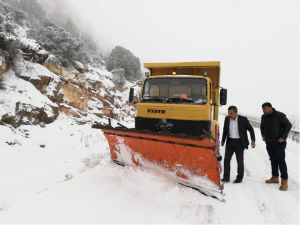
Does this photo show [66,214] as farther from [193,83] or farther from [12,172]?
[193,83]

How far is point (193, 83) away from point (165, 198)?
313 centimetres

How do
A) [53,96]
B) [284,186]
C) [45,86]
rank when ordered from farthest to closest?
[53,96]
[45,86]
[284,186]

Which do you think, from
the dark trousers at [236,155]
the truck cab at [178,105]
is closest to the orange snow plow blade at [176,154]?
the truck cab at [178,105]

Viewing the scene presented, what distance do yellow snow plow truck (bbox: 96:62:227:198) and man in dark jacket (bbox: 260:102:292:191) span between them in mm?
1171

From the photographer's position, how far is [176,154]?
5.25 meters

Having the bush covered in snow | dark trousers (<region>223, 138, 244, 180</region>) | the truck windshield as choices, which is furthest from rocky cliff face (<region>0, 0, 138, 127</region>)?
the bush covered in snow

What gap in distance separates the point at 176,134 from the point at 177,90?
7.20ft

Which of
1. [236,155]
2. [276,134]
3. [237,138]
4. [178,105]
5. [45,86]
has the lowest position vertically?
[236,155]

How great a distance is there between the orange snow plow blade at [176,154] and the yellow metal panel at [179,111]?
1.00 metres

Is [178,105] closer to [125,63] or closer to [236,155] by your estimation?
[236,155]

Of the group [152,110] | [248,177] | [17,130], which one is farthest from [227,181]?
[17,130]

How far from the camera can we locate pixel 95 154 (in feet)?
26.3

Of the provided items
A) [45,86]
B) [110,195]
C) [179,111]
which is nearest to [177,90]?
[179,111]

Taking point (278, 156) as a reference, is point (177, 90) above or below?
above
